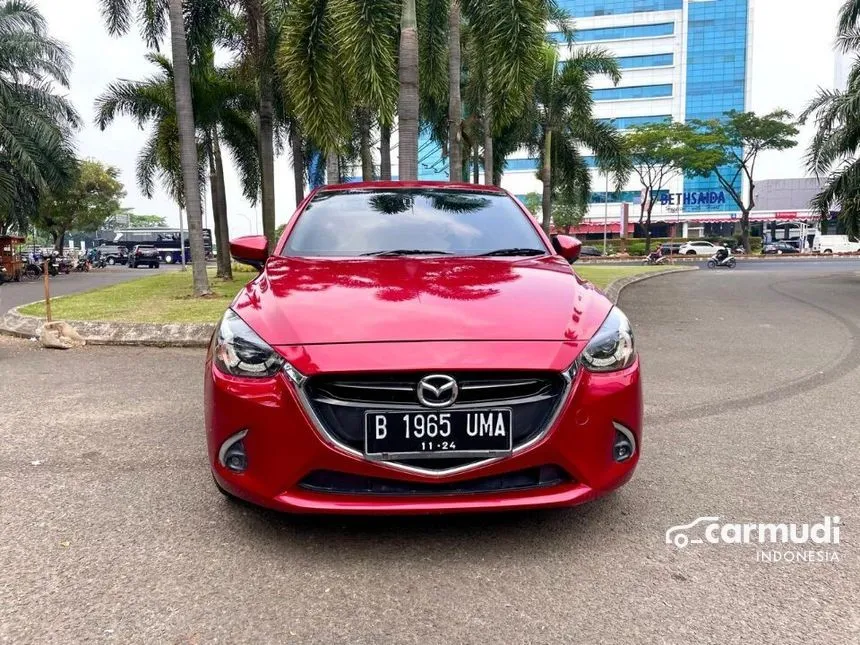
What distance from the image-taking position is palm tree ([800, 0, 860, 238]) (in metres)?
16.8

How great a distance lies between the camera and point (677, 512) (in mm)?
2951

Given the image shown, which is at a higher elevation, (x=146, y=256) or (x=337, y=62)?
(x=337, y=62)

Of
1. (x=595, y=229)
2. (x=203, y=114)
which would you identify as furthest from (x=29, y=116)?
(x=595, y=229)

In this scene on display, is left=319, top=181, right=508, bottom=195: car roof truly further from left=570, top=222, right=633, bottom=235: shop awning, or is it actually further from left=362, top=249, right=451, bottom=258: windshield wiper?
left=570, top=222, right=633, bottom=235: shop awning

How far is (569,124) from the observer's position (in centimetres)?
2416

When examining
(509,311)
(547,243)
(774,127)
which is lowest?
(509,311)

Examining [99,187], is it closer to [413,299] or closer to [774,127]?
[774,127]

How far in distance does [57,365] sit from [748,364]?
6.55 metres

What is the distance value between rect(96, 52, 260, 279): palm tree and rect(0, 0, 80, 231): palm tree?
3859mm

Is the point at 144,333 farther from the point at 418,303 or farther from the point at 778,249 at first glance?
the point at 778,249

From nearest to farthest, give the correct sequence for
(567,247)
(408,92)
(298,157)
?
(567,247), (408,92), (298,157)

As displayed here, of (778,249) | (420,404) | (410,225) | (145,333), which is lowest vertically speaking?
(778,249)

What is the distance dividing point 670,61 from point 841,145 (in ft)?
199

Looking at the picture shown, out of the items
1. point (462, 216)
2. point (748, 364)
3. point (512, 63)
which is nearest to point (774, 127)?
point (512, 63)
